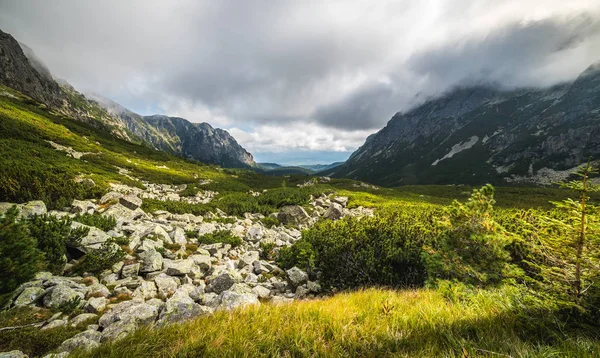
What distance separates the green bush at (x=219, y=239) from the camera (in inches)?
413

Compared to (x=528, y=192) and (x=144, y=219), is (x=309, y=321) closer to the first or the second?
(x=144, y=219)

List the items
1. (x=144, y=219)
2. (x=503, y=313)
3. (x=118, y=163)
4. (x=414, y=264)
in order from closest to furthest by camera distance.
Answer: (x=503, y=313)
(x=414, y=264)
(x=144, y=219)
(x=118, y=163)

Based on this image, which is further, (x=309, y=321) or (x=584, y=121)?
(x=584, y=121)

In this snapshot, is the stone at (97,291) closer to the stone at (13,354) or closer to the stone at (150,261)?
the stone at (150,261)

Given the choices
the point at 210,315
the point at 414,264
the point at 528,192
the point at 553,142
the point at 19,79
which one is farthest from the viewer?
the point at 553,142

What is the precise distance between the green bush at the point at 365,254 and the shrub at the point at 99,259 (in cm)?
529

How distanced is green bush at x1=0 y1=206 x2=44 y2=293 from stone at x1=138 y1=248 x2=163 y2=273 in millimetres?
2862

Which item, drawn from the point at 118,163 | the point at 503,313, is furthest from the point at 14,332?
the point at 118,163

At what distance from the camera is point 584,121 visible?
139m

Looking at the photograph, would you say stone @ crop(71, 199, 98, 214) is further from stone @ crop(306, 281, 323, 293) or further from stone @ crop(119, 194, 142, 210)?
stone @ crop(306, 281, 323, 293)

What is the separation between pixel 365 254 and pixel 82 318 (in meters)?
7.18

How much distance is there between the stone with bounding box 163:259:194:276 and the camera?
7102 millimetres

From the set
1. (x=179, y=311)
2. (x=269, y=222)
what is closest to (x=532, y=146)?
(x=269, y=222)

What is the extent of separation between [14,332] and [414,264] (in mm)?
8683
